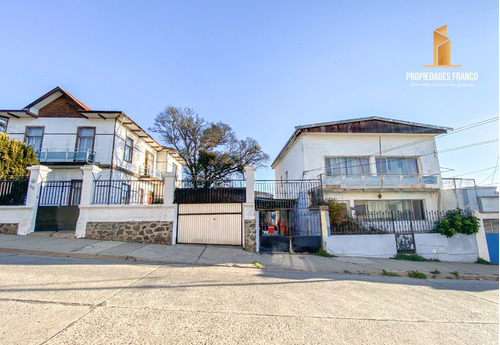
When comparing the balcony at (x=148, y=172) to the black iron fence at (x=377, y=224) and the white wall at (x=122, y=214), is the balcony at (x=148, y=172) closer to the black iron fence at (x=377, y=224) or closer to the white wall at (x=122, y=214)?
the white wall at (x=122, y=214)

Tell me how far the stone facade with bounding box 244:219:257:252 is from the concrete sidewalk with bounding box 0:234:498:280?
371 millimetres

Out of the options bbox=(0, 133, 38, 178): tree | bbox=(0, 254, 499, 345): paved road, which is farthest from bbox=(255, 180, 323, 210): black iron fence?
bbox=(0, 133, 38, 178): tree

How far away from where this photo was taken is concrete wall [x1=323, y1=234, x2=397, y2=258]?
10.1 meters

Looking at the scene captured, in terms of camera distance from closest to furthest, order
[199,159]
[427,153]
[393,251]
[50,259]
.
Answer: [50,259] < [393,251] < [427,153] < [199,159]

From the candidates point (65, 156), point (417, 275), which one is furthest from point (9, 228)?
point (417, 275)

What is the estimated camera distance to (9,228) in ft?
31.0

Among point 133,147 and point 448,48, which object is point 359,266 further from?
point 133,147

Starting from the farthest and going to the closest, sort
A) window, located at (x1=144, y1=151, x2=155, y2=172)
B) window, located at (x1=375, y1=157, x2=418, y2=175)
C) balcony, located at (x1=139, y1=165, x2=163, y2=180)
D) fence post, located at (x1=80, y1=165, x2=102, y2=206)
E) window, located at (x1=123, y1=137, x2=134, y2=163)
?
window, located at (x1=144, y1=151, x2=155, y2=172) < balcony, located at (x1=139, y1=165, x2=163, y2=180) < window, located at (x1=123, y1=137, x2=134, y2=163) < window, located at (x1=375, y1=157, x2=418, y2=175) < fence post, located at (x1=80, y1=165, x2=102, y2=206)

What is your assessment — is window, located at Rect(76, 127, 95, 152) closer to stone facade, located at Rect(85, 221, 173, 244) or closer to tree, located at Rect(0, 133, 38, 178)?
tree, located at Rect(0, 133, 38, 178)

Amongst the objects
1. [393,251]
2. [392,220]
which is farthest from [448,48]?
[393,251]

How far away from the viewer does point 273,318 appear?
3510mm

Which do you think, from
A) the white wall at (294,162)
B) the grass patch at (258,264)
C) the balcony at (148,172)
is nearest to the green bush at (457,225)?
the white wall at (294,162)

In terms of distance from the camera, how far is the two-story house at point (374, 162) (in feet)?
51.1

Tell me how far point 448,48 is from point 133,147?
20.4 metres
